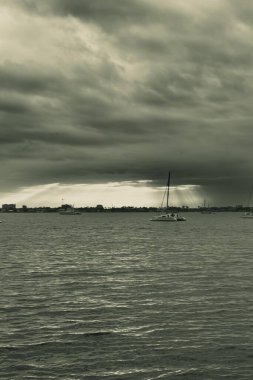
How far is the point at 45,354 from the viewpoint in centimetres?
1953

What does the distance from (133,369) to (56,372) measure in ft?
9.27

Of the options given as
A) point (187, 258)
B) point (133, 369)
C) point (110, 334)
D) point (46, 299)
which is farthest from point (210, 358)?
point (187, 258)

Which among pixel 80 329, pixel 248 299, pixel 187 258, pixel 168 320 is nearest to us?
pixel 80 329

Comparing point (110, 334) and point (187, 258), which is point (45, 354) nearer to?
point (110, 334)

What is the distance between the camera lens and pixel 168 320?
1002 inches

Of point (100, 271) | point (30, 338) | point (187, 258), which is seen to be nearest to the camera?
point (30, 338)

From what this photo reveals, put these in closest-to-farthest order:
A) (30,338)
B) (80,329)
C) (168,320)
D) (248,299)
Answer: (30,338), (80,329), (168,320), (248,299)

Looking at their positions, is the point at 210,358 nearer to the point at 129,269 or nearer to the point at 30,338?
the point at 30,338

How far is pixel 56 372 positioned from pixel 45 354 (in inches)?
83.1

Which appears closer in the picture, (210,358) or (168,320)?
(210,358)

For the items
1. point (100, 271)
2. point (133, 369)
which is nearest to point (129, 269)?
point (100, 271)

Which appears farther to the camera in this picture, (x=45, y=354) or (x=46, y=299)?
(x=46, y=299)

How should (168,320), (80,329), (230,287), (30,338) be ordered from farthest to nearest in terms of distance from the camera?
(230,287)
(168,320)
(80,329)
(30,338)

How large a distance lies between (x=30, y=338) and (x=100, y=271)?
24998 millimetres
